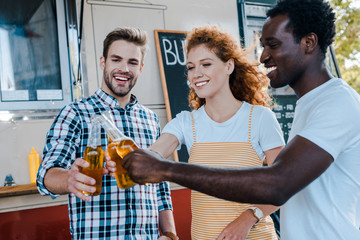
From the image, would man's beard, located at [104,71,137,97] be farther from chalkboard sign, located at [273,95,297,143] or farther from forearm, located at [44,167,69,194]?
chalkboard sign, located at [273,95,297,143]

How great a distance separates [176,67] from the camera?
3084 millimetres

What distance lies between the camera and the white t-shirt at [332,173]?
852 millimetres

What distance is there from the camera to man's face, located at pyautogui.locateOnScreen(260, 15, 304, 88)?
1005 mm

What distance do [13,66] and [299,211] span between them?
220 centimetres

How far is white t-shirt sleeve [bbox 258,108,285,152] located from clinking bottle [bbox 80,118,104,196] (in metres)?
0.62

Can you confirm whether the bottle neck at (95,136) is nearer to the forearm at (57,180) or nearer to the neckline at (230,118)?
the forearm at (57,180)

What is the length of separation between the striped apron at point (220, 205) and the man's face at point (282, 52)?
38 centimetres

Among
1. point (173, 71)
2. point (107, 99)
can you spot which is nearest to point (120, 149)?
point (107, 99)

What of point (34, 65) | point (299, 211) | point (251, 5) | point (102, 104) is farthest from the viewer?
point (251, 5)

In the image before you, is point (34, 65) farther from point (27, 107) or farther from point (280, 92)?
point (280, 92)

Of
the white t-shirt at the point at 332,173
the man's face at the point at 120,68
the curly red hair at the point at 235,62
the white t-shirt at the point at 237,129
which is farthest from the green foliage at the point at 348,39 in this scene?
the white t-shirt at the point at 332,173

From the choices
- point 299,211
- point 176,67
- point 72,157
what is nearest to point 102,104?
point 72,157

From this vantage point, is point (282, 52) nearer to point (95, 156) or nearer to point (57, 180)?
point (95, 156)

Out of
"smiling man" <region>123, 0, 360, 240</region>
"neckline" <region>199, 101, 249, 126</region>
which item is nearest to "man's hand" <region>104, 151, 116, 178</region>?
"smiling man" <region>123, 0, 360, 240</region>
